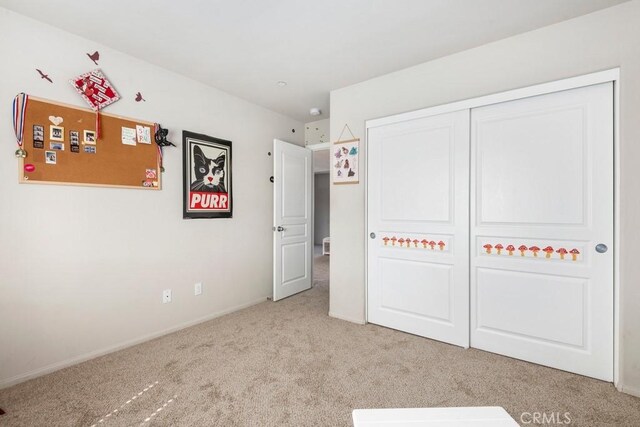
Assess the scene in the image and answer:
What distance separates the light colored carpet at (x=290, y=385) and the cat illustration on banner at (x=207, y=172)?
4.75 ft

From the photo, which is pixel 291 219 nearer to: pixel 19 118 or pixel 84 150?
pixel 84 150

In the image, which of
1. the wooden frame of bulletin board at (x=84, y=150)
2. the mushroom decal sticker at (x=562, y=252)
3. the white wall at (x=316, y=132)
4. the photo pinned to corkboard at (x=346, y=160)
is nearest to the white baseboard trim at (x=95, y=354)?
the wooden frame of bulletin board at (x=84, y=150)

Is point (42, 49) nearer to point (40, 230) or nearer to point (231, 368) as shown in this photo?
point (40, 230)

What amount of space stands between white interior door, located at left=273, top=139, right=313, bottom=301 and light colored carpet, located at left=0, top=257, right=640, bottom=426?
1196 mm

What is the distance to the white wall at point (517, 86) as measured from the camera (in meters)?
1.80

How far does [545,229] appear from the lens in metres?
2.10

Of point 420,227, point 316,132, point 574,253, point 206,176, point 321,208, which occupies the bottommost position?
point 574,253

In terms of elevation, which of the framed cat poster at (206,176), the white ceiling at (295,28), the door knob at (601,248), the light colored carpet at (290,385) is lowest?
the light colored carpet at (290,385)

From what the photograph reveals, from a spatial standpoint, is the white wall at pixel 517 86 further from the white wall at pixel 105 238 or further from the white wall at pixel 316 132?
the white wall at pixel 105 238

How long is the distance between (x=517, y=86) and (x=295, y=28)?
5.49ft

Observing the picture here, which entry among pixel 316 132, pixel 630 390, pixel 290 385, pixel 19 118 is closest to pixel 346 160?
pixel 316 132

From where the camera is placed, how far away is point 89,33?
2.15 meters

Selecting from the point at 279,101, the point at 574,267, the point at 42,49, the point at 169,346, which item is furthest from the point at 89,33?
the point at 574,267

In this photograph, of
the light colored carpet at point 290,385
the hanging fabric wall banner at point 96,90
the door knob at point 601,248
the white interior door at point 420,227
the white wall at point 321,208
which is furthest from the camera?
the white wall at point 321,208
